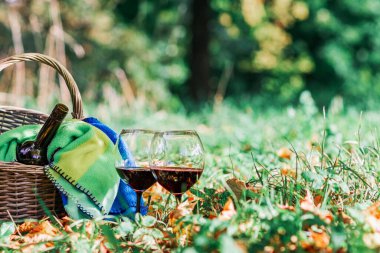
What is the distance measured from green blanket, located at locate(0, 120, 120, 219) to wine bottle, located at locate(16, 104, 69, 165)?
42 millimetres

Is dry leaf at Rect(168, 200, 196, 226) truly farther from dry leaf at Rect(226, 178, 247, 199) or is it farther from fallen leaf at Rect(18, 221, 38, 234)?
fallen leaf at Rect(18, 221, 38, 234)

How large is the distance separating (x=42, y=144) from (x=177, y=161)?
59 cm

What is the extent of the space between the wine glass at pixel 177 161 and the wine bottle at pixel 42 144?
1.43ft

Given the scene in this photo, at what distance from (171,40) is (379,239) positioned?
1320 centimetres

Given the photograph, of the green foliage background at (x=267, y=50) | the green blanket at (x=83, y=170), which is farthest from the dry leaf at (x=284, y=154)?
the green foliage background at (x=267, y=50)

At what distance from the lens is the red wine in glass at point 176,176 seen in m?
2.07

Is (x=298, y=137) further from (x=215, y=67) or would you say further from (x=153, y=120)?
(x=215, y=67)

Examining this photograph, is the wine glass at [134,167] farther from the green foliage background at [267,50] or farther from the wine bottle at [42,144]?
the green foliage background at [267,50]

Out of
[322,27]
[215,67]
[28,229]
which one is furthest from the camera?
[215,67]

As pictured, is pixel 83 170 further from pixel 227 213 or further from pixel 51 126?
pixel 227 213

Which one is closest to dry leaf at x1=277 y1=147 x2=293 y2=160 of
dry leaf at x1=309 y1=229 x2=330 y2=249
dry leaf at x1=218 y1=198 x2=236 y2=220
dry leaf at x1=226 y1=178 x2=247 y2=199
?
dry leaf at x1=226 y1=178 x2=247 y2=199

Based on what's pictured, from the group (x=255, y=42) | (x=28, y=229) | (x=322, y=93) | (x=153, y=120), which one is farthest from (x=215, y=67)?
(x=28, y=229)

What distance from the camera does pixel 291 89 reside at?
15.4 meters

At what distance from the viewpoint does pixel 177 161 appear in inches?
89.9
